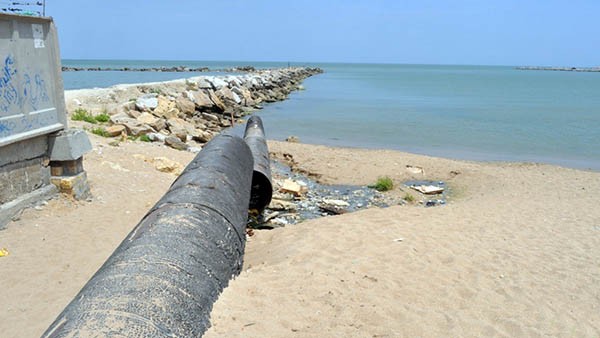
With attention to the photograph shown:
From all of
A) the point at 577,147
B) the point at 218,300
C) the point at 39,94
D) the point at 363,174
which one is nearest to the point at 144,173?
the point at 39,94

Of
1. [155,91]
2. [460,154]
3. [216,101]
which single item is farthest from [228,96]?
[460,154]

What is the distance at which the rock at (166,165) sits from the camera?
11922 mm

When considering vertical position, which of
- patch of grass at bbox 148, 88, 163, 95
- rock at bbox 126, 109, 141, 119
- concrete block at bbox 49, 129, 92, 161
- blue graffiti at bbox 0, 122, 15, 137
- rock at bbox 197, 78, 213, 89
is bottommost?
rock at bbox 126, 109, 141, 119

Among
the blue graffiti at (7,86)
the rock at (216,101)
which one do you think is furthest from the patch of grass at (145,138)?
the rock at (216,101)

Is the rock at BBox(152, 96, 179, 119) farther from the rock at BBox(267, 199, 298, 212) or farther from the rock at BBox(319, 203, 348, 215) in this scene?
the rock at BBox(319, 203, 348, 215)

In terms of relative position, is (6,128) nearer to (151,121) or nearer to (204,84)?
(151,121)

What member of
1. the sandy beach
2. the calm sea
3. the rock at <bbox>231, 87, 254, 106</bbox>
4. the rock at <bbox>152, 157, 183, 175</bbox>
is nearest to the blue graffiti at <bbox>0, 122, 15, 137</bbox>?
the sandy beach

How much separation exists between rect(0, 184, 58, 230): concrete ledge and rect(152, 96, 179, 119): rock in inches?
435

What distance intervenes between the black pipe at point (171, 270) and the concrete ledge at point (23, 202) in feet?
9.68

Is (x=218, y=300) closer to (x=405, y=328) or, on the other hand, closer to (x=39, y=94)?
(x=405, y=328)

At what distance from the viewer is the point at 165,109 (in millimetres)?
19953

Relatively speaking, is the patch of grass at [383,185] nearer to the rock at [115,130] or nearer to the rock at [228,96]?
the rock at [115,130]

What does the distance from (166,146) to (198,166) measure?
29.2 ft

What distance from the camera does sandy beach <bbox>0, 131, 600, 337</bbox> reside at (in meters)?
4.85
